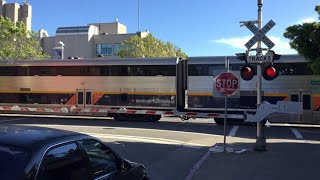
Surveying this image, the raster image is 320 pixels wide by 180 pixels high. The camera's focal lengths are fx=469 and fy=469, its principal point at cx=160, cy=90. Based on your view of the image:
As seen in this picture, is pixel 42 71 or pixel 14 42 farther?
pixel 14 42

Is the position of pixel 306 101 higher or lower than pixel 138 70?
lower

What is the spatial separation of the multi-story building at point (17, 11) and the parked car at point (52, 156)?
287 feet

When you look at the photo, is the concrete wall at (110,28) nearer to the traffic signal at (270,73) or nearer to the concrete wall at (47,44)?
the concrete wall at (47,44)

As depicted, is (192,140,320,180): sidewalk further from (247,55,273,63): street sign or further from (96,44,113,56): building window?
(96,44,113,56): building window

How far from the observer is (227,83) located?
14828 millimetres

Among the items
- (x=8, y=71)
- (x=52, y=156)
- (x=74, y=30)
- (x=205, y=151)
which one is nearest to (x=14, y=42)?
(x=8, y=71)

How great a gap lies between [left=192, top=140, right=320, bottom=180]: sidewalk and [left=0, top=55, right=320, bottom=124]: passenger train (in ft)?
35.2

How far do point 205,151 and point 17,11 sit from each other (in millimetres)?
84766

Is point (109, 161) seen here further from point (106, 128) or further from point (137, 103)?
point (137, 103)

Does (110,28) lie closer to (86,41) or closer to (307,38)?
(86,41)

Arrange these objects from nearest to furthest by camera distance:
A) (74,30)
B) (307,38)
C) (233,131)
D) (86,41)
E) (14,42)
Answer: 1. (307,38)
2. (233,131)
3. (14,42)
4. (86,41)
5. (74,30)

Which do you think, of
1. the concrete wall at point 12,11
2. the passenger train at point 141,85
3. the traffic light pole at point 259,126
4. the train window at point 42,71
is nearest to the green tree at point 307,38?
the traffic light pole at point 259,126

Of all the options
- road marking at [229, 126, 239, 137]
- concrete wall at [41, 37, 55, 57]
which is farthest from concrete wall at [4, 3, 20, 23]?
road marking at [229, 126, 239, 137]

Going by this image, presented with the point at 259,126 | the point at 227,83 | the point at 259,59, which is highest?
the point at 259,59
